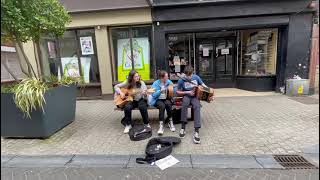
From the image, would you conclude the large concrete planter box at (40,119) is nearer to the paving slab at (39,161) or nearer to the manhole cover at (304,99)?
the paving slab at (39,161)

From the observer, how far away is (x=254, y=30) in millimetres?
8938

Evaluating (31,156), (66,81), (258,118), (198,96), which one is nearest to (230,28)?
(258,118)

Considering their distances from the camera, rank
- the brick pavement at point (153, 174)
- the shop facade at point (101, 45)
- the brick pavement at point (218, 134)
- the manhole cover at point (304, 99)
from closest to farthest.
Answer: the brick pavement at point (153, 174) < the brick pavement at point (218, 134) < the manhole cover at point (304, 99) < the shop facade at point (101, 45)

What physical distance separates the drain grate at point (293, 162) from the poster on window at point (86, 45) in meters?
7.09

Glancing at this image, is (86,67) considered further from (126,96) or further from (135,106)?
(135,106)

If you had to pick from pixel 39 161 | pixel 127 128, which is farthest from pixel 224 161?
pixel 39 161

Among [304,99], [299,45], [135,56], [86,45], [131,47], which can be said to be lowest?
[304,99]

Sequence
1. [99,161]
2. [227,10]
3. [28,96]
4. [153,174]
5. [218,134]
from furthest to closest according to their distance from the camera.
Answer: [227,10] < [218,134] < [28,96] < [99,161] < [153,174]

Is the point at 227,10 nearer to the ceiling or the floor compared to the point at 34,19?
nearer to the ceiling

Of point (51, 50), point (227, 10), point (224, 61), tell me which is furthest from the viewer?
point (224, 61)

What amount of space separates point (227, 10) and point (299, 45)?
A: 2.65 m

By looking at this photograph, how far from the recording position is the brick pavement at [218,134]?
409 centimetres

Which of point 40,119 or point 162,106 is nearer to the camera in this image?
point 40,119

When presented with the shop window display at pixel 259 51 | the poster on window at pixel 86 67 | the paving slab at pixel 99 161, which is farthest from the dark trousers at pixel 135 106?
the shop window display at pixel 259 51
